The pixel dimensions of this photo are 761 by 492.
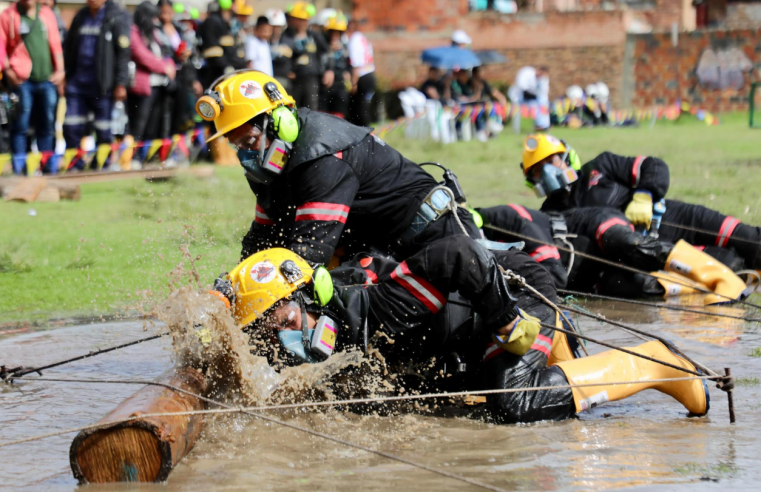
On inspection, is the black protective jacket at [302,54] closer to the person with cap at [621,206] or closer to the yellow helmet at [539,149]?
the person with cap at [621,206]

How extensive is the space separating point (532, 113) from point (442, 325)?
57.5 feet

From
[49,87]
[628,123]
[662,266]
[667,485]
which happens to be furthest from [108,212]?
[628,123]

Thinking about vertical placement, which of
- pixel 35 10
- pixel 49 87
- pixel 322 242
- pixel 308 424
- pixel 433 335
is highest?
pixel 35 10

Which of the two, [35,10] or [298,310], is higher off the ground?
[35,10]

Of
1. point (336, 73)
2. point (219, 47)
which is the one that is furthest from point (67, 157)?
point (336, 73)

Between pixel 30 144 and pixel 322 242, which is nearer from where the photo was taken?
pixel 322 242

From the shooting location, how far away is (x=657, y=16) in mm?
35531

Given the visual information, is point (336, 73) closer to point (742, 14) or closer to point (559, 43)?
point (559, 43)

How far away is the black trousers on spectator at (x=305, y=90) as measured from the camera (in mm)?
14180

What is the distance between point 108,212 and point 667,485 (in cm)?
775

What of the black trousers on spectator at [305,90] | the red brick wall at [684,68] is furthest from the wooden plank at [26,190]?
the red brick wall at [684,68]

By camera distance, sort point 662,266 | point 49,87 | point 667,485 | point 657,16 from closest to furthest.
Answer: point 667,485 → point 662,266 → point 49,87 → point 657,16

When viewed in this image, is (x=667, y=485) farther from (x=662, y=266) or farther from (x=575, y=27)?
(x=575, y=27)

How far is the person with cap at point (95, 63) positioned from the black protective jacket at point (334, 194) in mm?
6451
